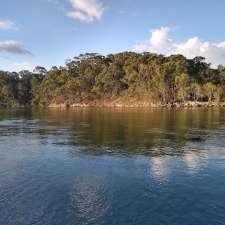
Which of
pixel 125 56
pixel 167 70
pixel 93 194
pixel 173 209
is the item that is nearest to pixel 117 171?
pixel 93 194

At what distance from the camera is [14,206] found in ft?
72.4

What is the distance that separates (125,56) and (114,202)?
180 meters

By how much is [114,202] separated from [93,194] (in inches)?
83.1

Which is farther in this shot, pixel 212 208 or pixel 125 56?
pixel 125 56

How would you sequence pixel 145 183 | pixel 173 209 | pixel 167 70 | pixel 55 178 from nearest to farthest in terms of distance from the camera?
pixel 173 209 < pixel 145 183 < pixel 55 178 < pixel 167 70

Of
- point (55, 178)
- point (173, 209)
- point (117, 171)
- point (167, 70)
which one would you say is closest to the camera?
point (173, 209)

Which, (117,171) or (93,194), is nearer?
(93,194)

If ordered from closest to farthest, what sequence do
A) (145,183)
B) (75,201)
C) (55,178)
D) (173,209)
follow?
(173,209) → (75,201) → (145,183) → (55,178)

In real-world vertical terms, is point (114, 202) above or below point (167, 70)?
below

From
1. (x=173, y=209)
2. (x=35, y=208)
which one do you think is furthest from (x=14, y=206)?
(x=173, y=209)

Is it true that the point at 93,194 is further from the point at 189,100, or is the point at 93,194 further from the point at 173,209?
the point at 189,100

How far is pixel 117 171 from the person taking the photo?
3130 centimetres

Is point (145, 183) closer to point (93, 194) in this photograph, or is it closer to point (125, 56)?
point (93, 194)

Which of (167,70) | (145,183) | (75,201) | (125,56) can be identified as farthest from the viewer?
(125,56)
